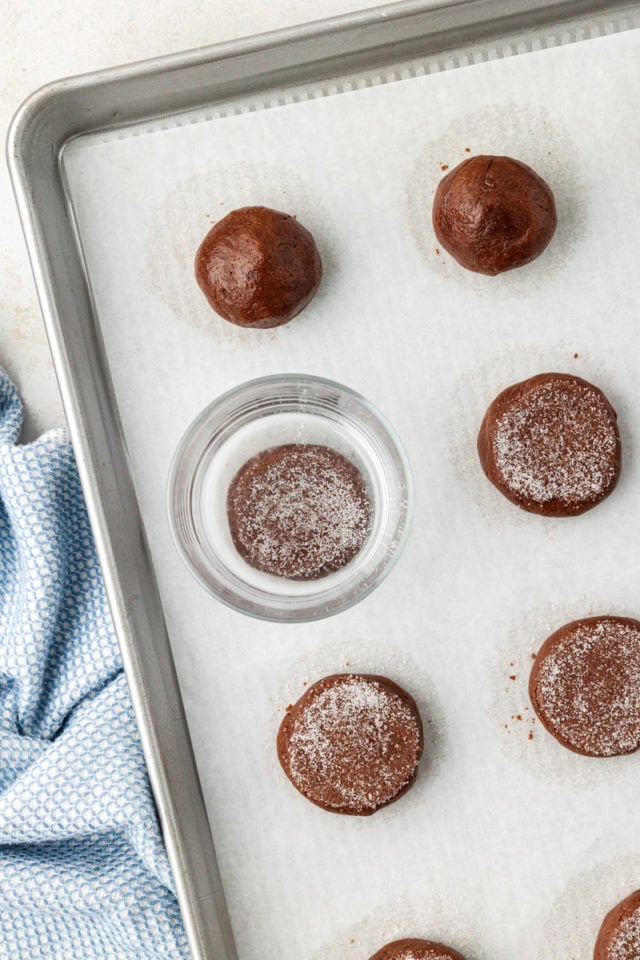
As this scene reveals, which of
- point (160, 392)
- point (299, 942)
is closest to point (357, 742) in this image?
point (299, 942)

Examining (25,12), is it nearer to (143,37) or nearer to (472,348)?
(143,37)

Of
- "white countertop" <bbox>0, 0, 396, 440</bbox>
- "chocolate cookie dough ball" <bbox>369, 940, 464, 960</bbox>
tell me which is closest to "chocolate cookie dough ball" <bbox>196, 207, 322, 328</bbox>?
"white countertop" <bbox>0, 0, 396, 440</bbox>

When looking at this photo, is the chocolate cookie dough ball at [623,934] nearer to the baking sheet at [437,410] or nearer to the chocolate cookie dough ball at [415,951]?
the baking sheet at [437,410]

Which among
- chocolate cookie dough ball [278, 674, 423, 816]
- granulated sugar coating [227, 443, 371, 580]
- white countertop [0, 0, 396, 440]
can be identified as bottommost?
chocolate cookie dough ball [278, 674, 423, 816]

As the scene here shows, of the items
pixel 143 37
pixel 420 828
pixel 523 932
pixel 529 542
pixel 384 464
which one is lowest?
pixel 523 932

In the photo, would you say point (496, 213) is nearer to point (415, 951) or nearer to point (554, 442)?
point (554, 442)

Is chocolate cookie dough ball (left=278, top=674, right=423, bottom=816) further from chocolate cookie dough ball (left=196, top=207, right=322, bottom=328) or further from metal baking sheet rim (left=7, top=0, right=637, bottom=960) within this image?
chocolate cookie dough ball (left=196, top=207, right=322, bottom=328)
